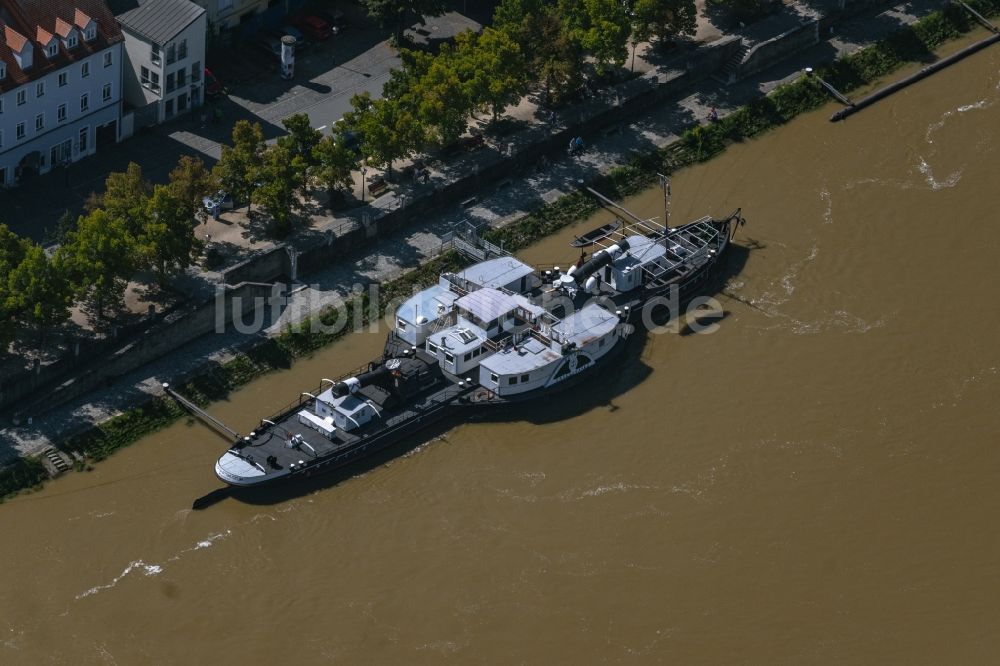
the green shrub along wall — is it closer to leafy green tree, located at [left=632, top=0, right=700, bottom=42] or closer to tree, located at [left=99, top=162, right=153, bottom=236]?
leafy green tree, located at [left=632, top=0, right=700, bottom=42]

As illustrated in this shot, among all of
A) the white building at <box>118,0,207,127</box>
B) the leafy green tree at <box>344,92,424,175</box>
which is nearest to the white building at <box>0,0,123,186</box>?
the white building at <box>118,0,207,127</box>

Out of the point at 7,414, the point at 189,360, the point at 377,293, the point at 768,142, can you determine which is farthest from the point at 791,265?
the point at 7,414

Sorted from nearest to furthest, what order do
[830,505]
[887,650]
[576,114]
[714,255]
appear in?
[887,650] < [830,505] < [714,255] < [576,114]

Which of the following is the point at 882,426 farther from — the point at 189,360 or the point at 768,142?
the point at 189,360

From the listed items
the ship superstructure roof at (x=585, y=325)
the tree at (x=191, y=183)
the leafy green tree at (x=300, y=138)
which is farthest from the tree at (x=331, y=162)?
the ship superstructure roof at (x=585, y=325)

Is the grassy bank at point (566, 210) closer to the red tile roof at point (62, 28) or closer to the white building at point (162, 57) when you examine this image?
Answer: the white building at point (162, 57)
